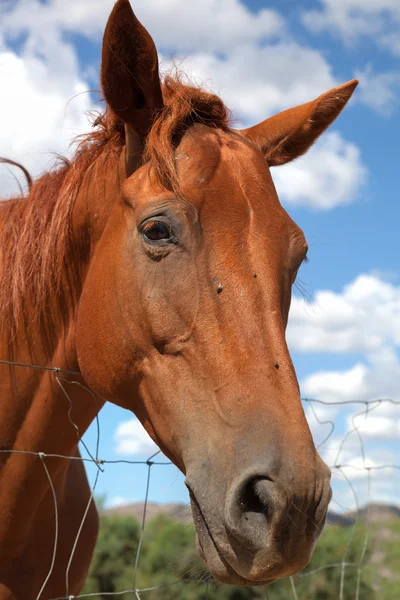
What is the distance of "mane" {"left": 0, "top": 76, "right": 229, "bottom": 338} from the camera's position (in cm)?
291

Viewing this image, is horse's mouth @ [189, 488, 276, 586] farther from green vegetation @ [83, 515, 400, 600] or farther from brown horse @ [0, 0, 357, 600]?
green vegetation @ [83, 515, 400, 600]

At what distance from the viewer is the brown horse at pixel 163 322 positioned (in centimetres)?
207

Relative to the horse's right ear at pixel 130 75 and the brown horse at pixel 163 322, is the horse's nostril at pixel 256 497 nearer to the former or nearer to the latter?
the brown horse at pixel 163 322

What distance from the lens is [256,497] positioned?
2035mm

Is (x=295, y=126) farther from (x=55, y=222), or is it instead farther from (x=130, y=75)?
Result: (x=55, y=222)

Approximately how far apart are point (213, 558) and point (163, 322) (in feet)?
2.70

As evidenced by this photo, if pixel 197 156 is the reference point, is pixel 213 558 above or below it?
below

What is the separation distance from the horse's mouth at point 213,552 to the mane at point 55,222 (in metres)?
1.23

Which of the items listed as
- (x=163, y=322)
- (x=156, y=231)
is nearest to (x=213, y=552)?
(x=163, y=322)

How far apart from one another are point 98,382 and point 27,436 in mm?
522

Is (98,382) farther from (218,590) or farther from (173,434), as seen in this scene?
(218,590)

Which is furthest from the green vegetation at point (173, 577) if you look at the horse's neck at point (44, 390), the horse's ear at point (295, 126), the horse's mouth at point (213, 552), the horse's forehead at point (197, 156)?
the horse's forehead at point (197, 156)

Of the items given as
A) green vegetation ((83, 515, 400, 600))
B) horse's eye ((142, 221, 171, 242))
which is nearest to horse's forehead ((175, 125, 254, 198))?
horse's eye ((142, 221, 171, 242))

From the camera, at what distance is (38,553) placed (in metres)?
3.03
